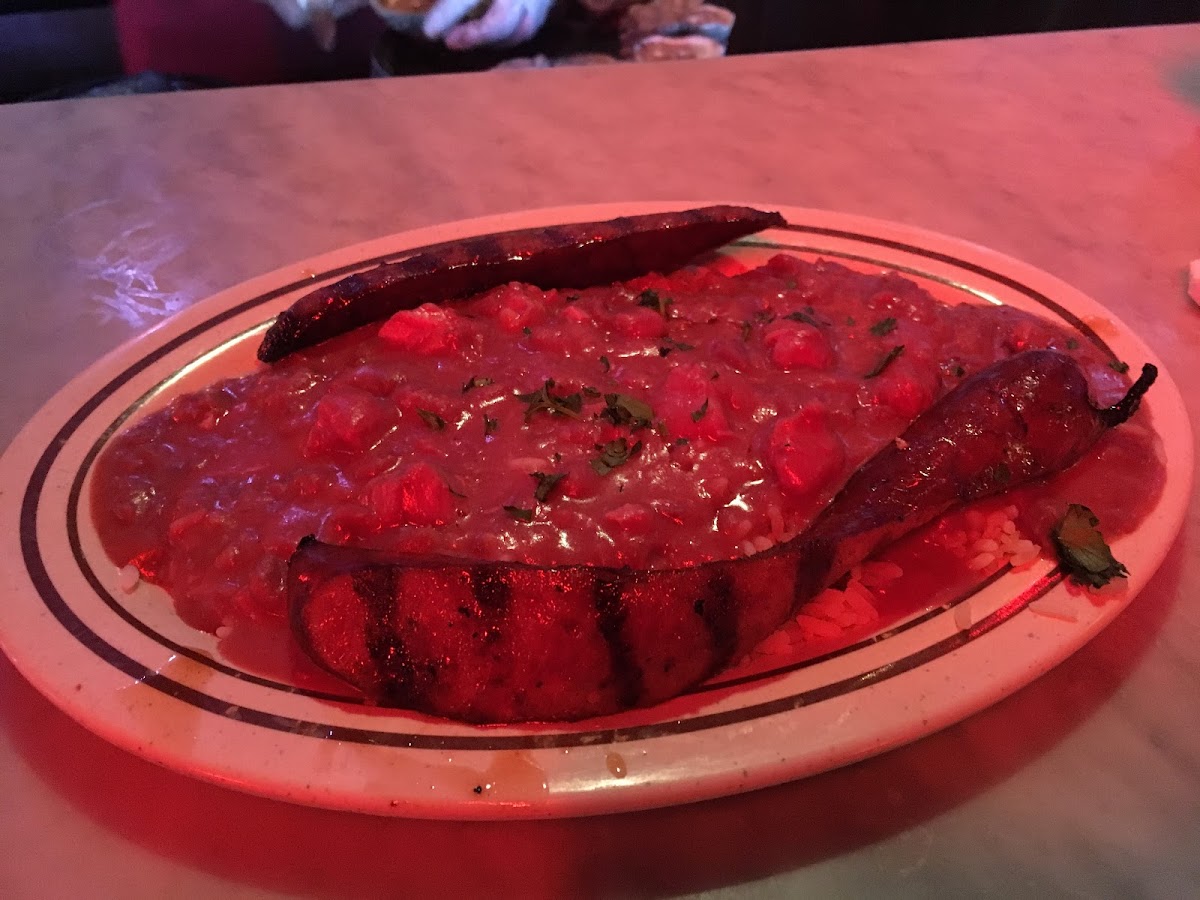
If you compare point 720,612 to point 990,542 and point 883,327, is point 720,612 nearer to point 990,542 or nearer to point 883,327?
point 990,542

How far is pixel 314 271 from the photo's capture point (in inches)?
116

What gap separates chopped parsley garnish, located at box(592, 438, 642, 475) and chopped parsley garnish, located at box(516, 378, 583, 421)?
0.15 m

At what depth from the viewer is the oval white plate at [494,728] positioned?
1470mm

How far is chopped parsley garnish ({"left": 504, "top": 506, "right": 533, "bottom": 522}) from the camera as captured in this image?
76.5 inches

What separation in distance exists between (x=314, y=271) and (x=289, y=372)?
1.91ft

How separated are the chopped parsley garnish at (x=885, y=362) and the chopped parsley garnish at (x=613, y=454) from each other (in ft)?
2.30

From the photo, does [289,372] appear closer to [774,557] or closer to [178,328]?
[178,328]

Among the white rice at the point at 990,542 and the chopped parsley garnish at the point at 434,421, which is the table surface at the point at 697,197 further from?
the chopped parsley garnish at the point at 434,421

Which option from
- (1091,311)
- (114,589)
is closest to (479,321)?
(114,589)

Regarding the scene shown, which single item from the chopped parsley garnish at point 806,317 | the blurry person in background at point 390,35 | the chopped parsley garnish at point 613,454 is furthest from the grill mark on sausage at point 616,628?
the blurry person in background at point 390,35

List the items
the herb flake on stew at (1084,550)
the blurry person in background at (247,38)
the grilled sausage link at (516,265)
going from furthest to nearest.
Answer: the blurry person in background at (247,38) → the grilled sausage link at (516,265) → the herb flake on stew at (1084,550)

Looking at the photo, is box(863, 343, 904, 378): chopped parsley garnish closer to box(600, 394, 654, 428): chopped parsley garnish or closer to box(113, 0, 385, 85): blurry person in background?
box(600, 394, 654, 428): chopped parsley garnish

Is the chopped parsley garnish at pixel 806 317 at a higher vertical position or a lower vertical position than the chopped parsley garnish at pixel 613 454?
higher

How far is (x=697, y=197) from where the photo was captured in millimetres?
3949
